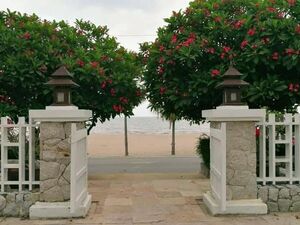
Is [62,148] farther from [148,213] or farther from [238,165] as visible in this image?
[238,165]

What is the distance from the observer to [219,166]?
7852mm

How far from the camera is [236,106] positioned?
7.99 metres

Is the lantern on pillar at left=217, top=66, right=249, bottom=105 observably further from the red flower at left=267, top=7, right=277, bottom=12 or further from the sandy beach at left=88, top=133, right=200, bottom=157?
the sandy beach at left=88, top=133, right=200, bottom=157

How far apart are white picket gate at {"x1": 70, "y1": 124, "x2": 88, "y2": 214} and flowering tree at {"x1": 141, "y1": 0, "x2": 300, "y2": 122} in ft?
12.3

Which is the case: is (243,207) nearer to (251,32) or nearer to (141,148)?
(251,32)

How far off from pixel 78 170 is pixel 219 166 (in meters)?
2.23

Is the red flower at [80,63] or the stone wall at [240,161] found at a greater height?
the red flower at [80,63]

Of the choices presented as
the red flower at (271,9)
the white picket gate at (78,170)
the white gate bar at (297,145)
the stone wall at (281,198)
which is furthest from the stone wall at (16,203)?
the red flower at (271,9)

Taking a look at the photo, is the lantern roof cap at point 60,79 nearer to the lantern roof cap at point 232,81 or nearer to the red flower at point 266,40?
the lantern roof cap at point 232,81

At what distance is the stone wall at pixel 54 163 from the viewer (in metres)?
7.81

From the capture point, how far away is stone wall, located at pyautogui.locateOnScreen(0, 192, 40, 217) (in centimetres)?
791

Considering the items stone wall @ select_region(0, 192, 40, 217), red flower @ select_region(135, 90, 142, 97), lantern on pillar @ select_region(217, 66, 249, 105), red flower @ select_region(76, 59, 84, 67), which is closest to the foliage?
red flower @ select_region(135, 90, 142, 97)

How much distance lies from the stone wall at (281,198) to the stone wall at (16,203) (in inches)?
146

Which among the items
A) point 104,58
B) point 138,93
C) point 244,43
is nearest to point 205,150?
point 138,93
